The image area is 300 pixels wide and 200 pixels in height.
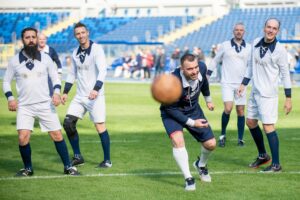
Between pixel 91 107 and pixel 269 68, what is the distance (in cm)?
287

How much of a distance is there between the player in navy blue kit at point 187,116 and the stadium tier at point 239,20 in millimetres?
38365

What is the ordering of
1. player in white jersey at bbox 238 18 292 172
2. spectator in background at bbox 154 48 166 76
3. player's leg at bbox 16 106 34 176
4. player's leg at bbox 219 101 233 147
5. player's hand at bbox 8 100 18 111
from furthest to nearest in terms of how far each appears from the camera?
spectator in background at bbox 154 48 166 76
player's leg at bbox 219 101 233 147
player in white jersey at bbox 238 18 292 172
player's leg at bbox 16 106 34 176
player's hand at bbox 8 100 18 111

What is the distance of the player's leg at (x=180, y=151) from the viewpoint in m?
9.16

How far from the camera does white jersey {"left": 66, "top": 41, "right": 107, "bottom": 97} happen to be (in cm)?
1109

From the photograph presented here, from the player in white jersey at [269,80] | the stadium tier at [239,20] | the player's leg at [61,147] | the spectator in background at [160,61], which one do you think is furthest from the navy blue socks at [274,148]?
the stadium tier at [239,20]

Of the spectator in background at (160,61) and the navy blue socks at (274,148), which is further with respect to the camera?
the spectator in background at (160,61)

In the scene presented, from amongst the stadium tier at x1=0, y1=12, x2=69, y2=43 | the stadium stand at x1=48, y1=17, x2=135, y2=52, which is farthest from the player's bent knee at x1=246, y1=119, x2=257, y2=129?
the stadium tier at x1=0, y1=12, x2=69, y2=43

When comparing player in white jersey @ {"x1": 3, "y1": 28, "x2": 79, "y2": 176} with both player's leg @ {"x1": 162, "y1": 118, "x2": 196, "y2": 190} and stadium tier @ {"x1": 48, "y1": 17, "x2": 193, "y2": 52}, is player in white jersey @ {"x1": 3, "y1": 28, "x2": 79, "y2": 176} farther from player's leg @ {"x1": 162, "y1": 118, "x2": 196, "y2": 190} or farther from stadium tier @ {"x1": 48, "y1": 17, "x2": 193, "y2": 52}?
stadium tier @ {"x1": 48, "y1": 17, "x2": 193, "y2": 52}

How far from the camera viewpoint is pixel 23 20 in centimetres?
6175

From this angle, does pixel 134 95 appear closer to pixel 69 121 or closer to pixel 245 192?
pixel 69 121

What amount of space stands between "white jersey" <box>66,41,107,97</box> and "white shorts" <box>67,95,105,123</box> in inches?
3.8

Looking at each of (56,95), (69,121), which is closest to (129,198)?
(56,95)

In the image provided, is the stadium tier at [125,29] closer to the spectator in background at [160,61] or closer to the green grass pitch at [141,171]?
the spectator in background at [160,61]

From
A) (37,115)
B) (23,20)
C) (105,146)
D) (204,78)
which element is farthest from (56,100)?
(23,20)
